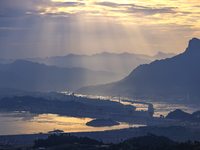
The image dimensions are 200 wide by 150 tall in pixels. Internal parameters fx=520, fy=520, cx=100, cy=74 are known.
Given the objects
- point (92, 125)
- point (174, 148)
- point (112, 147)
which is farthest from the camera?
point (92, 125)

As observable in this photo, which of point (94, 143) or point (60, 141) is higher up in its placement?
point (60, 141)

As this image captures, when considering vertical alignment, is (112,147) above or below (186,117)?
below

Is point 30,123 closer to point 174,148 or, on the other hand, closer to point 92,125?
point 92,125

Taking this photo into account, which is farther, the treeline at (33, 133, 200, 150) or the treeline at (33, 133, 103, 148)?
the treeline at (33, 133, 103, 148)

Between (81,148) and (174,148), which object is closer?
(174,148)

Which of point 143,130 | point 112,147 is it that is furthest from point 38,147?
point 143,130

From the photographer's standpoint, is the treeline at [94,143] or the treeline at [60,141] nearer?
the treeline at [94,143]

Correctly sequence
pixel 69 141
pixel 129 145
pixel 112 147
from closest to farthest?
pixel 112 147
pixel 129 145
pixel 69 141

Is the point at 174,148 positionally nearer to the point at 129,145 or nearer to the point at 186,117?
the point at 129,145

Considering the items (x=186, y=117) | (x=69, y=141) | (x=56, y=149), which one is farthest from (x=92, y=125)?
(x=56, y=149)

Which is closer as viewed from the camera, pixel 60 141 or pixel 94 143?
pixel 94 143
